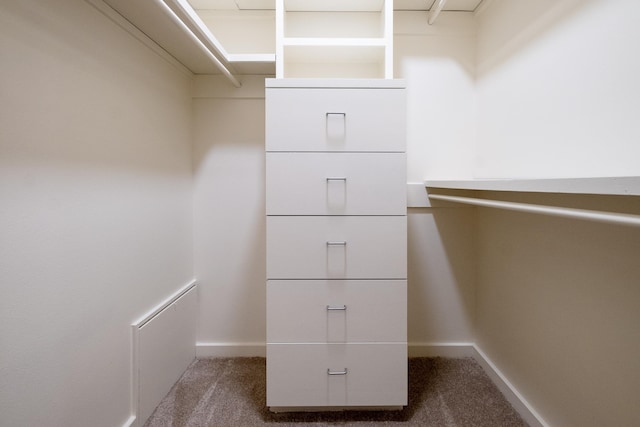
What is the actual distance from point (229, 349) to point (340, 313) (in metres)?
0.87

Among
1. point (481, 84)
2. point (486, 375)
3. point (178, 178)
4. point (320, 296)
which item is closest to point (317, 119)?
point (320, 296)

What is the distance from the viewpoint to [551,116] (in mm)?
1009

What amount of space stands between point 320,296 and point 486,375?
1068 millimetres

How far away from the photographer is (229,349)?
1608 millimetres

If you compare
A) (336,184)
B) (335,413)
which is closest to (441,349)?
(335,413)

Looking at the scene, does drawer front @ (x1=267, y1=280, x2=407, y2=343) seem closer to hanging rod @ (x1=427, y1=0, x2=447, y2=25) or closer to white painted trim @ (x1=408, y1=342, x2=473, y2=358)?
white painted trim @ (x1=408, y1=342, x2=473, y2=358)

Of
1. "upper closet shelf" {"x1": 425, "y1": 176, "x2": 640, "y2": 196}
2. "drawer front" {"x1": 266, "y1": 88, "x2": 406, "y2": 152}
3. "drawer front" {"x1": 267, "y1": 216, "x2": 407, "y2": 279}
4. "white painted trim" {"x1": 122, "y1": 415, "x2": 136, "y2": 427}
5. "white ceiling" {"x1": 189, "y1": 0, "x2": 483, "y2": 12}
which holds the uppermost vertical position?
"white ceiling" {"x1": 189, "y1": 0, "x2": 483, "y2": 12}

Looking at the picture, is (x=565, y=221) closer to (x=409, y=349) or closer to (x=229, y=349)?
(x=409, y=349)

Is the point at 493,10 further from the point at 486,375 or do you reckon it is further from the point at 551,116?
the point at 486,375

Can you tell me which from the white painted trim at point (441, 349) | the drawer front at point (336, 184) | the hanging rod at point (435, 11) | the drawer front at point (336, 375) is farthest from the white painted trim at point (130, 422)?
the hanging rod at point (435, 11)

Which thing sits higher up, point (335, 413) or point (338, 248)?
point (338, 248)

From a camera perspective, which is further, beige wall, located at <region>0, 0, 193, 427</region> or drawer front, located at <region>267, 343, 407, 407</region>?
drawer front, located at <region>267, 343, 407, 407</region>

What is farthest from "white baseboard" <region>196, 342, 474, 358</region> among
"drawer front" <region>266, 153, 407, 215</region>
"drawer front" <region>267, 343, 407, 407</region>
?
"drawer front" <region>266, 153, 407, 215</region>

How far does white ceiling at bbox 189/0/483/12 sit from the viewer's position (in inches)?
56.7
